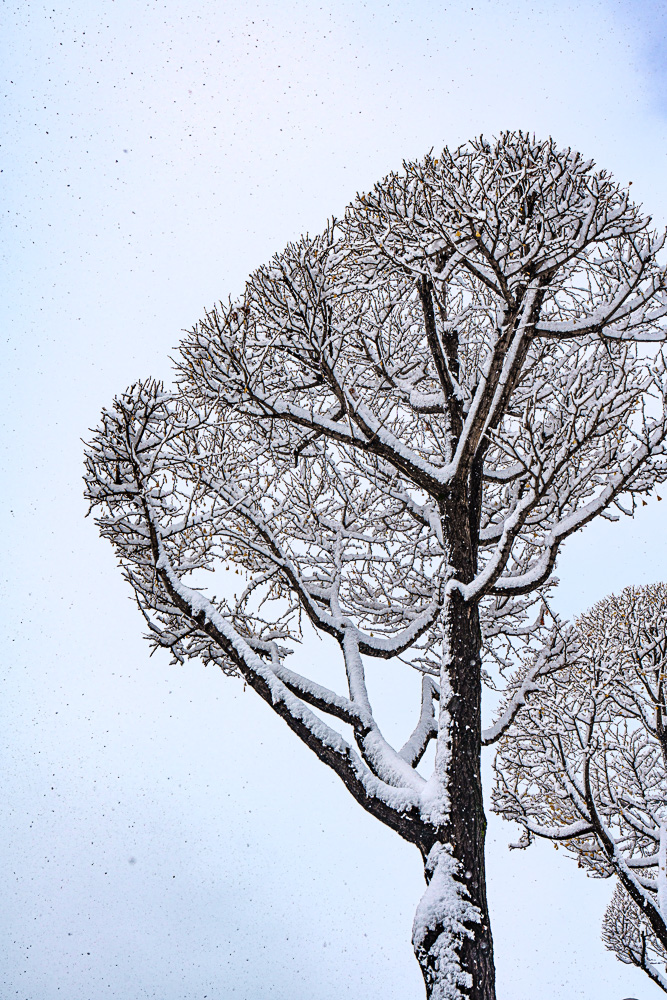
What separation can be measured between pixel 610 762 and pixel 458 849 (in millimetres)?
5761

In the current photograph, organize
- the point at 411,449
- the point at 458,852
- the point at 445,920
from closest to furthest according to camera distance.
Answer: the point at 445,920 < the point at 458,852 < the point at 411,449

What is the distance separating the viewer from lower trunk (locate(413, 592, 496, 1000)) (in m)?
4.63

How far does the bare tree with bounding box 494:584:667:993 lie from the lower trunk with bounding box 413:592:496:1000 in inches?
51.1

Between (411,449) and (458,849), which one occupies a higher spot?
(411,449)

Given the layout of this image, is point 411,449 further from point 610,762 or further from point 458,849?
point 610,762

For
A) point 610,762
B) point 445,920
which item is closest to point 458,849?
point 445,920

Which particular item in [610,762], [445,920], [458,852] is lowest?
[445,920]

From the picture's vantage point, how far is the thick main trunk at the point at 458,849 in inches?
183

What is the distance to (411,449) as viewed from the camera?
6582mm

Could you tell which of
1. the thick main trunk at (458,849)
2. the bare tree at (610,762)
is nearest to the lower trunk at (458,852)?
the thick main trunk at (458,849)

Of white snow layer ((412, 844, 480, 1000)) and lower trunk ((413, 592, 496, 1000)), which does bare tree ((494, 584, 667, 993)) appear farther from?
white snow layer ((412, 844, 480, 1000))

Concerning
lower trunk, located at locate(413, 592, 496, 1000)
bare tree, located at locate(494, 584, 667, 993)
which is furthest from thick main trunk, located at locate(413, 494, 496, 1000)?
bare tree, located at locate(494, 584, 667, 993)

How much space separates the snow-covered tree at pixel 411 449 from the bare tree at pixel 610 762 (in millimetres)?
833

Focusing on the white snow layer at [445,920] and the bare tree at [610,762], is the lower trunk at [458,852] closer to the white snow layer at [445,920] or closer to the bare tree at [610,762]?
the white snow layer at [445,920]
